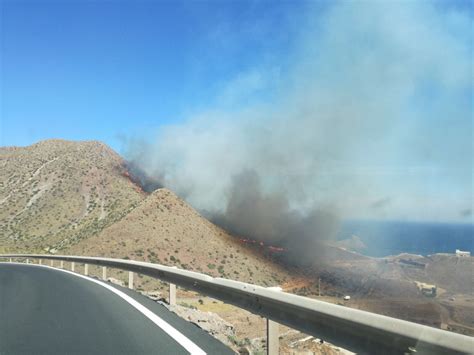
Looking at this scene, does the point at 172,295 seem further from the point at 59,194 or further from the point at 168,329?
the point at 59,194

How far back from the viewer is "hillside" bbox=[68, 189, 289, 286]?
5331cm

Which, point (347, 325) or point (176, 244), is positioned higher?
point (347, 325)

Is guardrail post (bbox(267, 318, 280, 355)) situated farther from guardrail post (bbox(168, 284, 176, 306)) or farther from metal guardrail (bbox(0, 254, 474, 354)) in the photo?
guardrail post (bbox(168, 284, 176, 306))

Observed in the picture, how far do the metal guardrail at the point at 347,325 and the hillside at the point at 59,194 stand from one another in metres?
58.2

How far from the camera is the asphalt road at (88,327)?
7.52 m

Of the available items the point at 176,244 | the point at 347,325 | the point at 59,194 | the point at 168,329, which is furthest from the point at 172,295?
the point at 59,194

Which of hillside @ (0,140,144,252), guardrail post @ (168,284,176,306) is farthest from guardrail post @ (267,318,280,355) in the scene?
hillside @ (0,140,144,252)

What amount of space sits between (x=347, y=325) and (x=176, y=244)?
5452 centimetres

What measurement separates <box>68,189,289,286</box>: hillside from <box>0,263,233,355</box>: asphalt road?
126 feet

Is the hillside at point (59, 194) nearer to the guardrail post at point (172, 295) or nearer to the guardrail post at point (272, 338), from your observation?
the guardrail post at point (172, 295)

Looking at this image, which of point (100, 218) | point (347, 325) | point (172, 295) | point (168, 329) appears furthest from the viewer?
point (100, 218)

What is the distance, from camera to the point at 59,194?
Result: 8581 cm

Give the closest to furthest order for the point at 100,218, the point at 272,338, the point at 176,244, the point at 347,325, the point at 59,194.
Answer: the point at 347,325 < the point at 272,338 < the point at 176,244 < the point at 100,218 < the point at 59,194

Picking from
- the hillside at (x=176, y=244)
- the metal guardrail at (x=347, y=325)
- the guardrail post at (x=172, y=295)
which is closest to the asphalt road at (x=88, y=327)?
the guardrail post at (x=172, y=295)
